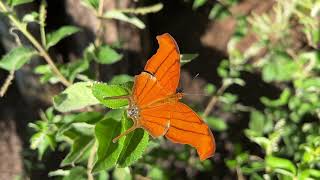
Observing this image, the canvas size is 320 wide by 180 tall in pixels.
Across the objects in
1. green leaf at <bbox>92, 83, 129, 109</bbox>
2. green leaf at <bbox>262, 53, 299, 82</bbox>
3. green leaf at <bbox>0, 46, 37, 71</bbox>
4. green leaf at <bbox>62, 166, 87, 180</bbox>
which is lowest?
green leaf at <bbox>262, 53, 299, 82</bbox>

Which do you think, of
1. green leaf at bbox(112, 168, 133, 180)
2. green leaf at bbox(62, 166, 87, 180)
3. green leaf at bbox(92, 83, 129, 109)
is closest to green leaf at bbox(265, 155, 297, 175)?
green leaf at bbox(112, 168, 133, 180)

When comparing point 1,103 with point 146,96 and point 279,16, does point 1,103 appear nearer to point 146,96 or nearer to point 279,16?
point 279,16

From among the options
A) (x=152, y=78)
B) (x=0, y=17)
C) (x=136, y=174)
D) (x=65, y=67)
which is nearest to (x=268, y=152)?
(x=136, y=174)

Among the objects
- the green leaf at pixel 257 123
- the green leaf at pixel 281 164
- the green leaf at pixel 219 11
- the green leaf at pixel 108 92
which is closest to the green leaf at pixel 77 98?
the green leaf at pixel 108 92

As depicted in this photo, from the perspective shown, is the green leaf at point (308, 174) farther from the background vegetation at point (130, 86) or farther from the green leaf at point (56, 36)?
the green leaf at point (56, 36)

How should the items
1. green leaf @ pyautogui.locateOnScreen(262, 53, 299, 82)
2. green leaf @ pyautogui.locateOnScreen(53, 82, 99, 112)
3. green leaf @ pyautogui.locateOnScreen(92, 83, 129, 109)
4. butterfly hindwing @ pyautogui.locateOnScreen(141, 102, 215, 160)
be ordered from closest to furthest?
1. butterfly hindwing @ pyautogui.locateOnScreen(141, 102, 215, 160)
2. green leaf @ pyautogui.locateOnScreen(92, 83, 129, 109)
3. green leaf @ pyautogui.locateOnScreen(53, 82, 99, 112)
4. green leaf @ pyautogui.locateOnScreen(262, 53, 299, 82)

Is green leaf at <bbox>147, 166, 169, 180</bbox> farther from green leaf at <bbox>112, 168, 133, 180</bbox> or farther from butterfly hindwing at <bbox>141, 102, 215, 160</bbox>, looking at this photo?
butterfly hindwing at <bbox>141, 102, 215, 160</bbox>
